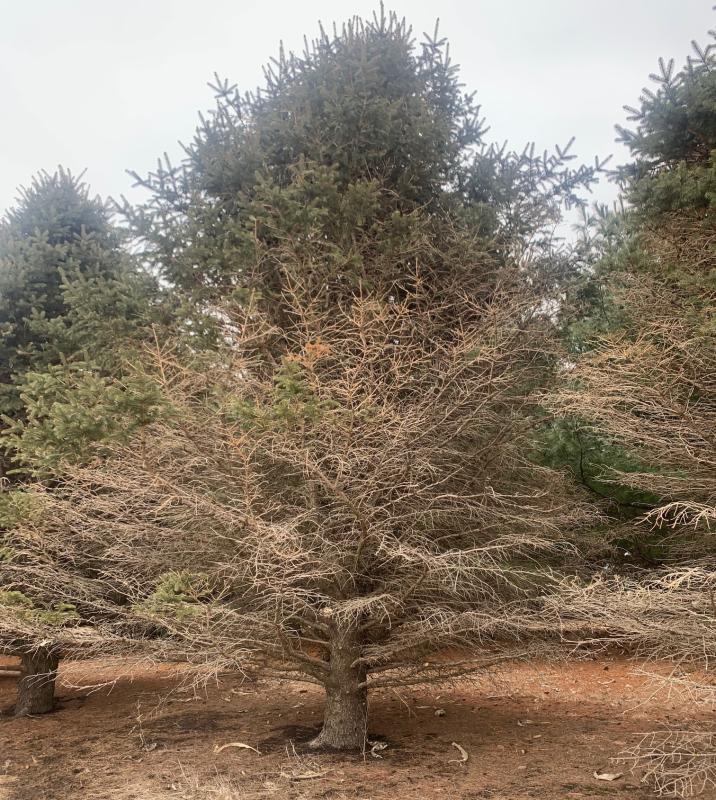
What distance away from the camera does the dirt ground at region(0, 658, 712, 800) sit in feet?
18.2

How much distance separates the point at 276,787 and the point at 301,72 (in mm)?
8651

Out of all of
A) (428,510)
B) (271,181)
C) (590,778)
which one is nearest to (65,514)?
(428,510)

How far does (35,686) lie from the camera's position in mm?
8594

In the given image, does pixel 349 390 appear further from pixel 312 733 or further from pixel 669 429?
pixel 312 733

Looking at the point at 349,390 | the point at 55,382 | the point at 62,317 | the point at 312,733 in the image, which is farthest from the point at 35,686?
the point at 349,390

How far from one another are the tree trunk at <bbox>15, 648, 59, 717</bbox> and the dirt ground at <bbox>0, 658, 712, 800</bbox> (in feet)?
0.69

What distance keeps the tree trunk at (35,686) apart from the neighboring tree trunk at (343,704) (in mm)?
4148

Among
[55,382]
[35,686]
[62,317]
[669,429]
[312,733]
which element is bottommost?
[312,733]

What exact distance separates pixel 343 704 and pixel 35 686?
467cm

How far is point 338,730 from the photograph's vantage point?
659 centimetres

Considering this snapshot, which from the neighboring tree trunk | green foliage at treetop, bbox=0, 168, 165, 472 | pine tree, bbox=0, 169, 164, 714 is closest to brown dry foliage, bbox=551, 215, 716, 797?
the neighboring tree trunk

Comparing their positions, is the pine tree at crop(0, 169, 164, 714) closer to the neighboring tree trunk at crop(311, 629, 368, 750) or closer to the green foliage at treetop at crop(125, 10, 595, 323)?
the green foliage at treetop at crop(125, 10, 595, 323)

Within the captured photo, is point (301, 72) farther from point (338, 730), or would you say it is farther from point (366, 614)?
point (338, 730)

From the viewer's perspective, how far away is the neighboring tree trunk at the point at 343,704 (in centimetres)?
655
